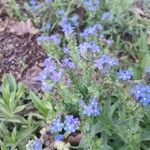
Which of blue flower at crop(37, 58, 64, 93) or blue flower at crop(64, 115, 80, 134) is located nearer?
blue flower at crop(64, 115, 80, 134)

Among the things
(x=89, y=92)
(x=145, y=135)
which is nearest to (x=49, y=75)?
(x=89, y=92)

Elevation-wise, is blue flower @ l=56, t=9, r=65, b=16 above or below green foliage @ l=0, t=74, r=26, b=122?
above

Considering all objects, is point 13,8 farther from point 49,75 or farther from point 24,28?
point 49,75

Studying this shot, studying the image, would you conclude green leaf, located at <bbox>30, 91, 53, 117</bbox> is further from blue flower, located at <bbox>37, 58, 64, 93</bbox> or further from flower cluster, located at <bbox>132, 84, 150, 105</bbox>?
flower cluster, located at <bbox>132, 84, 150, 105</bbox>

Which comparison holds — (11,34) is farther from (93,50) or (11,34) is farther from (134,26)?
(93,50)

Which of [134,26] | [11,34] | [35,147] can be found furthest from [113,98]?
[11,34]

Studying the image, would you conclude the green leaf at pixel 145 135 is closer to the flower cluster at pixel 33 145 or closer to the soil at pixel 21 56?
the flower cluster at pixel 33 145

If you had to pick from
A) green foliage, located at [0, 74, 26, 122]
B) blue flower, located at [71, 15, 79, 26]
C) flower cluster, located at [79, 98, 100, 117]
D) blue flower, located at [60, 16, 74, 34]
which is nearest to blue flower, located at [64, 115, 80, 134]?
flower cluster, located at [79, 98, 100, 117]
